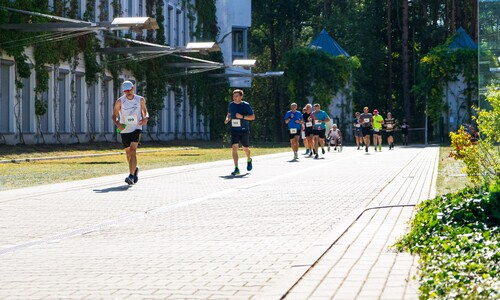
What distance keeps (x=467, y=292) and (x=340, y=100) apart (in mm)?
67163

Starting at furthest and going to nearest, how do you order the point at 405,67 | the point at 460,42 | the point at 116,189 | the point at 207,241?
1. the point at 405,67
2. the point at 460,42
3. the point at 116,189
4. the point at 207,241

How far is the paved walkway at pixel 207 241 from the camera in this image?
744cm

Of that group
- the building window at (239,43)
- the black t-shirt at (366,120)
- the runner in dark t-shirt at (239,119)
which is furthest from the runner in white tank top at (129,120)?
the building window at (239,43)

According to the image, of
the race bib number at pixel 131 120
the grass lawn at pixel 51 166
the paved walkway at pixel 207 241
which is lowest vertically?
the grass lawn at pixel 51 166

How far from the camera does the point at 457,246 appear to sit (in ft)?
28.2

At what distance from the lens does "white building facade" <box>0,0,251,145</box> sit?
1535 inches

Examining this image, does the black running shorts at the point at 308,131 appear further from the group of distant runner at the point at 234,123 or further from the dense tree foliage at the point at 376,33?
the dense tree foliage at the point at 376,33

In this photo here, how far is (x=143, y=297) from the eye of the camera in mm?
7074

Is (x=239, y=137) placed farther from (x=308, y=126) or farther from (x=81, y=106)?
→ (x=81, y=106)

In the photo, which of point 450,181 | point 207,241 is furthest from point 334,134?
point 207,241

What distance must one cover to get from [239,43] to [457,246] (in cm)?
6782

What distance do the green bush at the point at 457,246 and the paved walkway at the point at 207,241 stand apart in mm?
189

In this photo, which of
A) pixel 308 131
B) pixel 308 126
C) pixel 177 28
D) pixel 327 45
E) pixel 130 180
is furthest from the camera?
pixel 327 45

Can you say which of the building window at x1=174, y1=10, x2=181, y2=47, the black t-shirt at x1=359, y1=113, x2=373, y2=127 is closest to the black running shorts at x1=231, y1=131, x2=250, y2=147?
the black t-shirt at x1=359, y1=113, x2=373, y2=127
